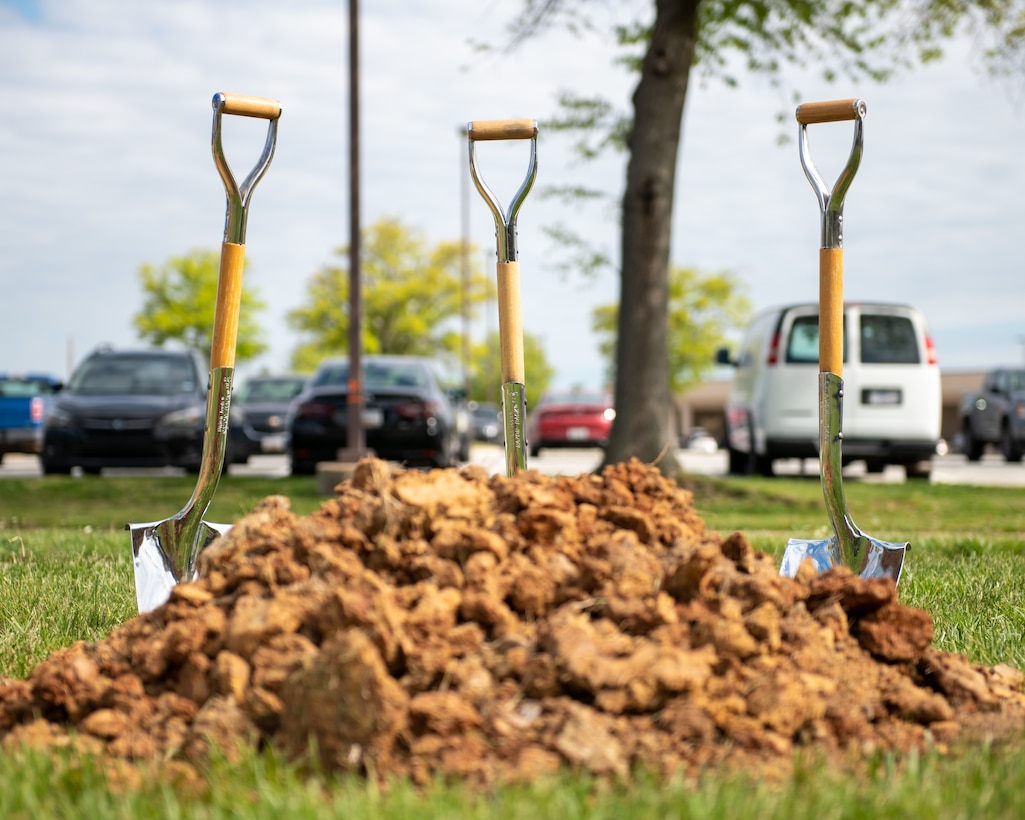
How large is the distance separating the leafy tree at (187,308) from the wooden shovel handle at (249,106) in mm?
53018

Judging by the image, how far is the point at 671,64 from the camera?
36.2 feet

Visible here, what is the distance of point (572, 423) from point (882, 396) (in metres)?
9.32

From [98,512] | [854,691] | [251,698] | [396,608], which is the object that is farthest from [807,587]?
[98,512]

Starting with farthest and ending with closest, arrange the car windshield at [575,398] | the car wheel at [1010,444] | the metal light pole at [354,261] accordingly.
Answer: the car windshield at [575,398], the car wheel at [1010,444], the metal light pole at [354,261]

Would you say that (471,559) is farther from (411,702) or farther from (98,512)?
(98,512)

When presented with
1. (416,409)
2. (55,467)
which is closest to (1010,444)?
(416,409)

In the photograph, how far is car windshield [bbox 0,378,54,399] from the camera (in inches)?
774

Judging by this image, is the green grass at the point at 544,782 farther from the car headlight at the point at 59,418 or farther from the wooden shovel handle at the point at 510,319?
the car headlight at the point at 59,418

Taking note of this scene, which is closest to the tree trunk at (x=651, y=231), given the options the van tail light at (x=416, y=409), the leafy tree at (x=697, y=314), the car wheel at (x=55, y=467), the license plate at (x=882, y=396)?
the van tail light at (x=416, y=409)

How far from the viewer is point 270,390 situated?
20406mm

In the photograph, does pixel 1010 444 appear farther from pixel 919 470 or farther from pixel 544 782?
pixel 544 782

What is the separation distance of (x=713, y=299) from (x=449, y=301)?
43.2 ft

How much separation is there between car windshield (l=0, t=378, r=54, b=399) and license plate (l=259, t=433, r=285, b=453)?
4.39 m

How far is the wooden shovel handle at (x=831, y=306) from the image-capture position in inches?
142
